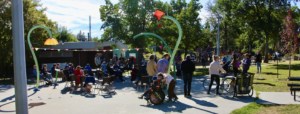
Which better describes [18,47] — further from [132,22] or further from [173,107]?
[132,22]

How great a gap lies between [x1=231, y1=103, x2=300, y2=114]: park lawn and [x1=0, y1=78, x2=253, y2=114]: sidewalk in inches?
14.9

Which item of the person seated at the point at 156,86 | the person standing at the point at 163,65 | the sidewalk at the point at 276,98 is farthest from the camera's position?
the person standing at the point at 163,65

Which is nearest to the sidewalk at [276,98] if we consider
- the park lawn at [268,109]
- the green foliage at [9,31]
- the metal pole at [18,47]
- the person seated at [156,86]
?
the park lawn at [268,109]

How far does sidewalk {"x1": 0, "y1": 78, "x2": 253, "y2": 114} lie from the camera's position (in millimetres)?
11086

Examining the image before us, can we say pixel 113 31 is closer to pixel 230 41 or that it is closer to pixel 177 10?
pixel 177 10

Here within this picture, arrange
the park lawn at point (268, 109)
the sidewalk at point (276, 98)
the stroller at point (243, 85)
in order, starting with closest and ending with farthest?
the park lawn at point (268, 109)
the sidewalk at point (276, 98)
the stroller at point (243, 85)

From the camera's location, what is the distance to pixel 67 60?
113ft

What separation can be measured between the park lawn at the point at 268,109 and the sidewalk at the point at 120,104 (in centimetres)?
38

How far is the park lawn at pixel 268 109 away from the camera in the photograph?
33.2ft

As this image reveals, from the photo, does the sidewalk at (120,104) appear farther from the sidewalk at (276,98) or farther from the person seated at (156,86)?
the sidewalk at (276,98)

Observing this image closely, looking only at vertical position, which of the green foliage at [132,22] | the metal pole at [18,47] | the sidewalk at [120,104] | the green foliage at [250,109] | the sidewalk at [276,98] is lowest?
the sidewalk at [120,104]

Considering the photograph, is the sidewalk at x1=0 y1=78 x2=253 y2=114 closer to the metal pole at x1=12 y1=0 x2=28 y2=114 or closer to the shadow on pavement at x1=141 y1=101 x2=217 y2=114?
the shadow on pavement at x1=141 y1=101 x2=217 y2=114

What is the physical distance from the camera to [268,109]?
10.6 metres

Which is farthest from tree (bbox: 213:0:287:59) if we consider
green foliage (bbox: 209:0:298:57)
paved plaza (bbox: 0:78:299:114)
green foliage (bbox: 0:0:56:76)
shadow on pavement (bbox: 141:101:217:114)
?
shadow on pavement (bbox: 141:101:217:114)
